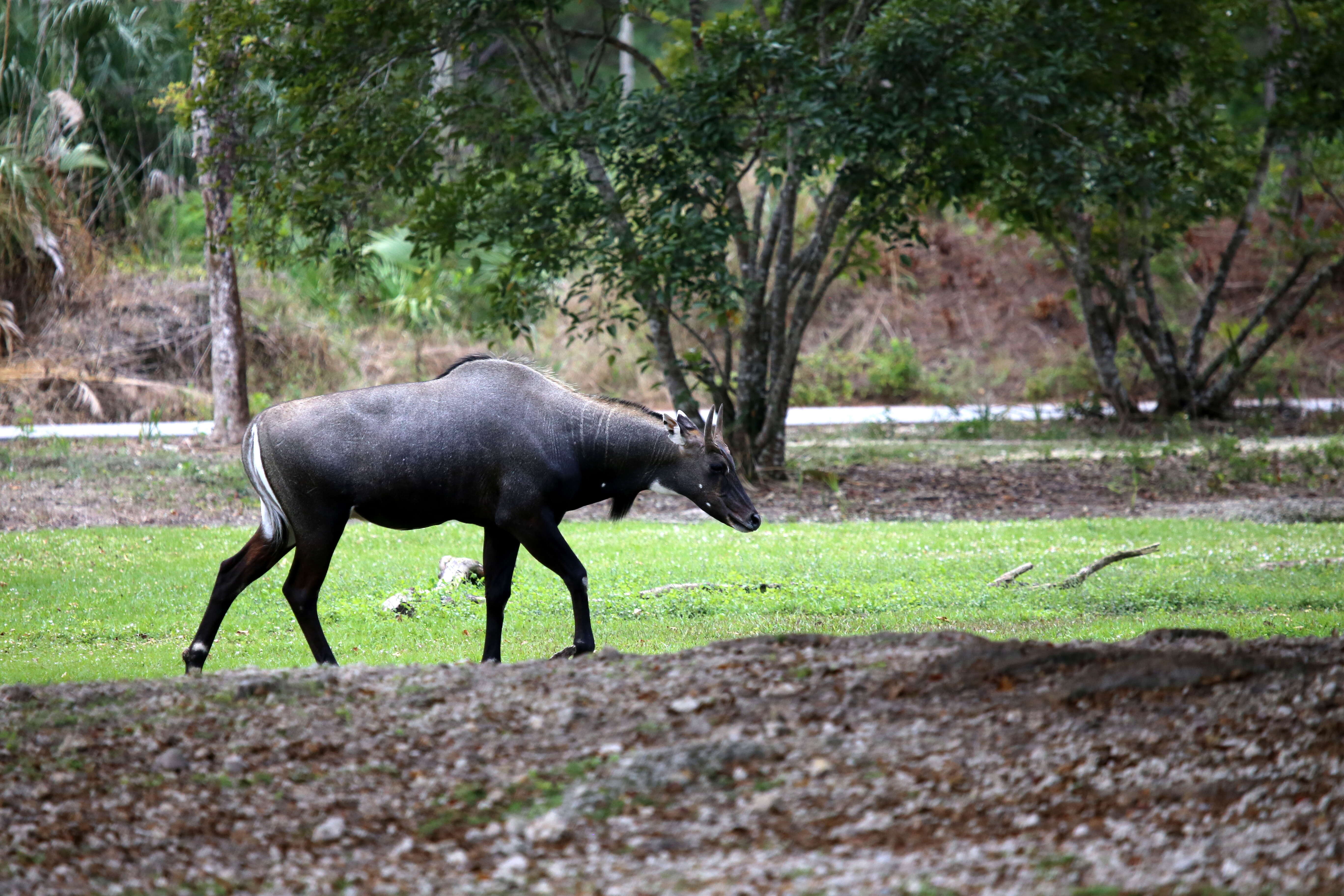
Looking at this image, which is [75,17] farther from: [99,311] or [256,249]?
[256,249]

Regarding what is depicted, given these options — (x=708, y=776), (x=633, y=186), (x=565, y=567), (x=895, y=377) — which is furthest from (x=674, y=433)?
(x=895, y=377)

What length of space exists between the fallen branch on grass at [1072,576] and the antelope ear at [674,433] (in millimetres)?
3669

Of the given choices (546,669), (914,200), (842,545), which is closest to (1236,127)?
(914,200)

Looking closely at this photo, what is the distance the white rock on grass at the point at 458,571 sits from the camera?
1056 centimetres

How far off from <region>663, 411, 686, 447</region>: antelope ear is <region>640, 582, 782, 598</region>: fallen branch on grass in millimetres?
2392

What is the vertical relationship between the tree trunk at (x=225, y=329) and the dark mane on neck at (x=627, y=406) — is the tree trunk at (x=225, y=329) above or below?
above

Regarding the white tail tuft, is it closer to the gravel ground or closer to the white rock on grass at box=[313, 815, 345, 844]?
the gravel ground

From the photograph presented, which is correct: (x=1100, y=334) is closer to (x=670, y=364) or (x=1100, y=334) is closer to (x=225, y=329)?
(x=670, y=364)

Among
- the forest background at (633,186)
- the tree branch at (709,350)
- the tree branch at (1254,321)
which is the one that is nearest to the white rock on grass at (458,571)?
the forest background at (633,186)

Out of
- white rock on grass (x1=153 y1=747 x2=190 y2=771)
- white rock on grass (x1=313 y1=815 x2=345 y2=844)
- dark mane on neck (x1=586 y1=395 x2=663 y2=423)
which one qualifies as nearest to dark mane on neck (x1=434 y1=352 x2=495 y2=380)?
dark mane on neck (x1=586 y1=395 x2=663 y2=423)

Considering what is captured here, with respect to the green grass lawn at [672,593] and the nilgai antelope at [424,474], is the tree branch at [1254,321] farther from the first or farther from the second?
the nilgai antelope at [424,474]

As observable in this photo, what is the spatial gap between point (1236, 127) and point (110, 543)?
2210cm

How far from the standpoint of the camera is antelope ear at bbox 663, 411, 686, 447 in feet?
26.4

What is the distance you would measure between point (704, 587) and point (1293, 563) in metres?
5.14
